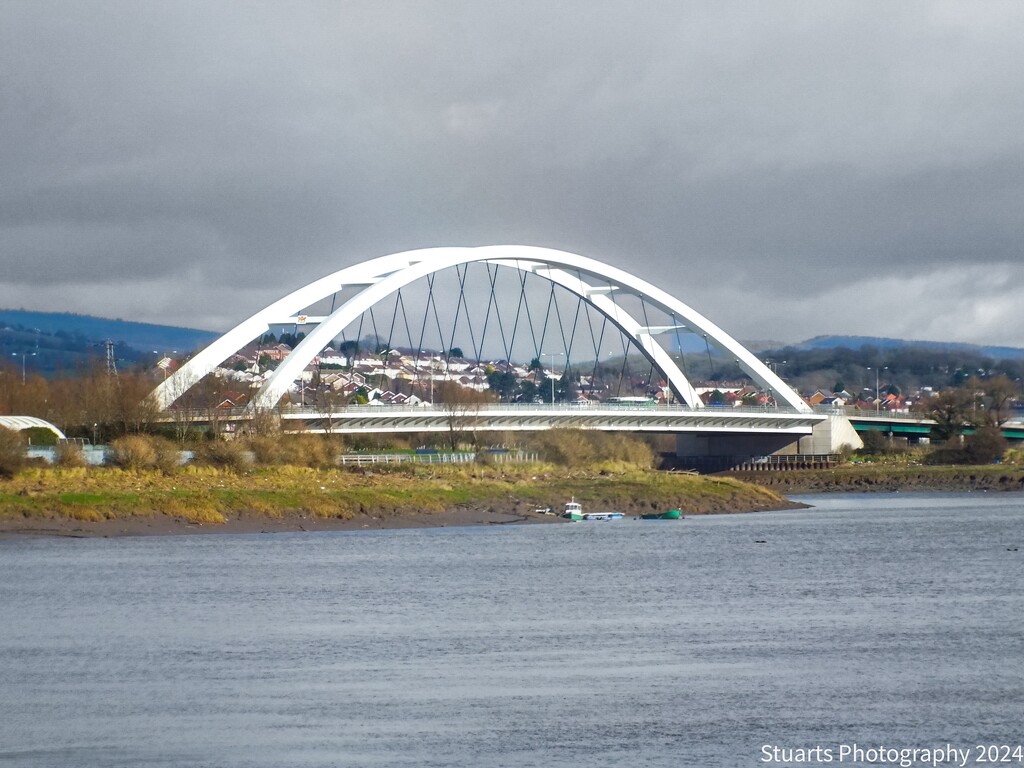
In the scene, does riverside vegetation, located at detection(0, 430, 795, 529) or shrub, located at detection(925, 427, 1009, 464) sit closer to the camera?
riverside vegetation, located at detection(0, 430, 795, 529)

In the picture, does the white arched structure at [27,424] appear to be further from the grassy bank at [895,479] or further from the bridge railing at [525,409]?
the grassy bank at [895,479]

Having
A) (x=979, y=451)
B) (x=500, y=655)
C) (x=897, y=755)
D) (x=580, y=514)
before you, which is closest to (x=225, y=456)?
(x=580, y=514)

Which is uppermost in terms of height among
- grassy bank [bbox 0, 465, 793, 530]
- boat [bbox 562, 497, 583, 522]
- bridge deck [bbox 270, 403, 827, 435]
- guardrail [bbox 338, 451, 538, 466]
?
bridge deck [bbox 270, 403, 827, 435]

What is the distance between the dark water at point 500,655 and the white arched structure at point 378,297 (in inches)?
Result: 1213

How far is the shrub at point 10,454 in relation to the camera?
54000mm

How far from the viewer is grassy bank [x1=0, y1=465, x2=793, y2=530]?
2000 inches

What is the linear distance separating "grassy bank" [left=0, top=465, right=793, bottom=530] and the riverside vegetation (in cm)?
5

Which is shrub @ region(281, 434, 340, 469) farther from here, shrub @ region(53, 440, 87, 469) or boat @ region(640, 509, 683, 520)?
boat @ region(640, 509, 683, 520)

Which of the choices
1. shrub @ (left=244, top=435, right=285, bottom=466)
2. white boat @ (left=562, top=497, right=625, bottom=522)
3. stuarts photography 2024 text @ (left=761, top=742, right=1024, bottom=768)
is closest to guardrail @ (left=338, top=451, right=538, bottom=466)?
shrub @ (left=244, top=435, right=285, bottom=466)

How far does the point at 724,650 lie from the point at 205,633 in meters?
9.65

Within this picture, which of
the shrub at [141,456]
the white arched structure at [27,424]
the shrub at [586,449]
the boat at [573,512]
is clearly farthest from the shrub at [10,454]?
the shrub at [586,449]

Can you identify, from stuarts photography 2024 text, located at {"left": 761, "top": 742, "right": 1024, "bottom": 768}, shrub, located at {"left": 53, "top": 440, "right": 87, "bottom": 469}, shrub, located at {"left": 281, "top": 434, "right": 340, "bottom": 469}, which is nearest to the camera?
stuarts photography 2024 text, located at {"left": 761, "top": 742, "right": 1024, "bottom": 768}

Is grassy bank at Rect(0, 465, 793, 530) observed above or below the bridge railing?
below

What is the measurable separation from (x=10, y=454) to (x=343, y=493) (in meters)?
12.8
